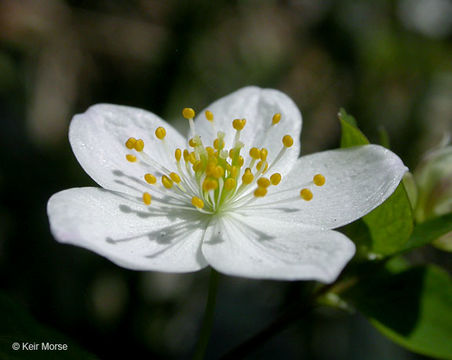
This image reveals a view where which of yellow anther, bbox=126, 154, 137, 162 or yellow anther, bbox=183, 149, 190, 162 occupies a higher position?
yellow anther, bbox=183, 149, 190, 162

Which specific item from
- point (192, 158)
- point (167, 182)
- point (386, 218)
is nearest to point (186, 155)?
point (192, 158)

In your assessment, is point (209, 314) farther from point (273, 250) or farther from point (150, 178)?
point (150, 178)

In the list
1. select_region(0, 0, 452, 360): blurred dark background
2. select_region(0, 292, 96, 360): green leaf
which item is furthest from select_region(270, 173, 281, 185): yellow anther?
select_region(0, 0, 452, 360): blurred dark background

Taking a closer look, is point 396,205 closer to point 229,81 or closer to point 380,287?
point 380,287

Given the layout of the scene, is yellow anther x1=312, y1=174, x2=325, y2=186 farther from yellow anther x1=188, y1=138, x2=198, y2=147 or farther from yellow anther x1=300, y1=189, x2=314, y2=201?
yellow anther x1=188, y1=138, x2=198, y2=147

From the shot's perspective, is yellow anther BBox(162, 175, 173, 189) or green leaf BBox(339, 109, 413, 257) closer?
green leaf BBox(339, 109, 413, 257)

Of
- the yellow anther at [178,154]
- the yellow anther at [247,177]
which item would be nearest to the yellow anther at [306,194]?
the yellow anther at [247,177]
